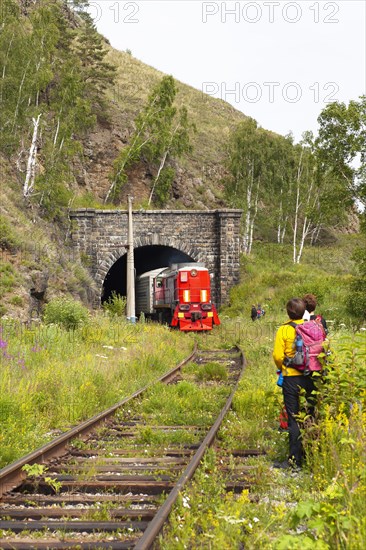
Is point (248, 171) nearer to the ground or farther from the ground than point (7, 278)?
farther from the ground

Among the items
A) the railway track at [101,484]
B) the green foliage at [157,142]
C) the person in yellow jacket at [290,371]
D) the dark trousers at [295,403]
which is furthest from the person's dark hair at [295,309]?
the green foliage at [157,142]

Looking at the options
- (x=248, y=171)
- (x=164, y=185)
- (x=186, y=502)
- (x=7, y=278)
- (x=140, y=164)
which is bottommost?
(x=186, y=502)

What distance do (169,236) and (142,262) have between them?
11970 millimetres

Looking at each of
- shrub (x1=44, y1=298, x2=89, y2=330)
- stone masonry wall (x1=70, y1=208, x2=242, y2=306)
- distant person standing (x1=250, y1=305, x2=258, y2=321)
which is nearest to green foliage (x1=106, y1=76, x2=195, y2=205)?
stone masonry wall (x1=70, y1=208, x2=242, y2=306)

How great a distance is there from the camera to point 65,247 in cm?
3259

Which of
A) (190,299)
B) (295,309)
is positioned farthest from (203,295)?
(295,309)

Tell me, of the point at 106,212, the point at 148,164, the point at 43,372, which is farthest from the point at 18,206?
the point at 148,164

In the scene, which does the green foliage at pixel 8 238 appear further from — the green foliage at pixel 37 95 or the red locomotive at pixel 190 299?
the red locomotive at pixel 190 299

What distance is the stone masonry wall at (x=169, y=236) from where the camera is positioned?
3481 cm

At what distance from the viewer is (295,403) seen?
637 centimetres

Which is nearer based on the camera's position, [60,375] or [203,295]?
[60,375]

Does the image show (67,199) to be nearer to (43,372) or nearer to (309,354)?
(43,372)

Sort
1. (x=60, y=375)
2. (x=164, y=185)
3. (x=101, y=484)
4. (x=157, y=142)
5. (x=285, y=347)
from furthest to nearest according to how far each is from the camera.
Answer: (x=164, y=185)
(x=157, y=142)
(x=60, y=375)
(x=285, y=347)
(x=101, y=484)

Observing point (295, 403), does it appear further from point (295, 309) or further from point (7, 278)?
point (7, 278)
